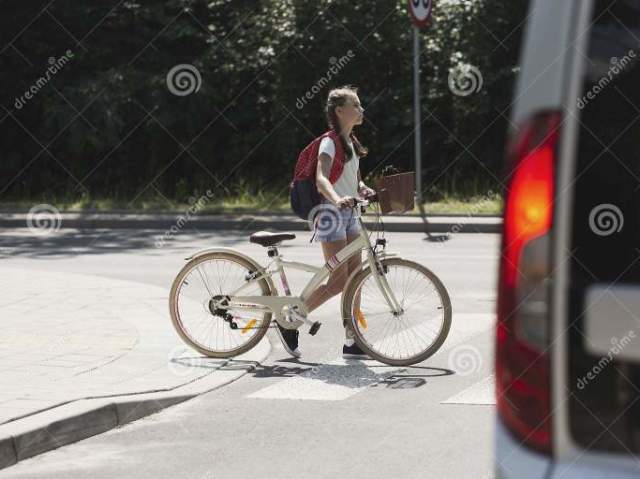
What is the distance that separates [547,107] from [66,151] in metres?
21.6

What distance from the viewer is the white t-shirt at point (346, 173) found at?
742 centimetres

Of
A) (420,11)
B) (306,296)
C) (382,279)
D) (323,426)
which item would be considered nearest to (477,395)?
(323,426)

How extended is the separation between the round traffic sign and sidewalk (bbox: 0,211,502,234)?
2.75m

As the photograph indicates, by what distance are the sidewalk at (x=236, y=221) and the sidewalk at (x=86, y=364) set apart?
6.91 metres

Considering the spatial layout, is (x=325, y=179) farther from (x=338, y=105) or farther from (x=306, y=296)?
(x=306, y=296)

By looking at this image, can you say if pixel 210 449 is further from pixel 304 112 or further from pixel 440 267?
pixel 304 112

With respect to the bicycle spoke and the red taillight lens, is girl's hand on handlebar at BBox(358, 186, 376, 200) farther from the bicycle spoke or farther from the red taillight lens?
the red taillight lens

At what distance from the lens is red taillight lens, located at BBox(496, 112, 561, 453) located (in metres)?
2.19

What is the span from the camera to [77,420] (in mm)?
5617

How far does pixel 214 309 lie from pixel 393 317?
42.8 inches

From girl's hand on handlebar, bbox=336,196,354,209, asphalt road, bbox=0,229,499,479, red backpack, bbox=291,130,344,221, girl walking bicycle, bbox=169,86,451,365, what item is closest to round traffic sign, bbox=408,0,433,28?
asphalt road, bbox=0,229,499,479

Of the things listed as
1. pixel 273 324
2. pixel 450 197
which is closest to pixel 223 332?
pixel 273 324

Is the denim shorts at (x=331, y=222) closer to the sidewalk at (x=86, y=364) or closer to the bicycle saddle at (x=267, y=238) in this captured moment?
the bicycle saddle at (x=267, y=238)

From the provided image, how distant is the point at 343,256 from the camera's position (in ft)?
24.4
